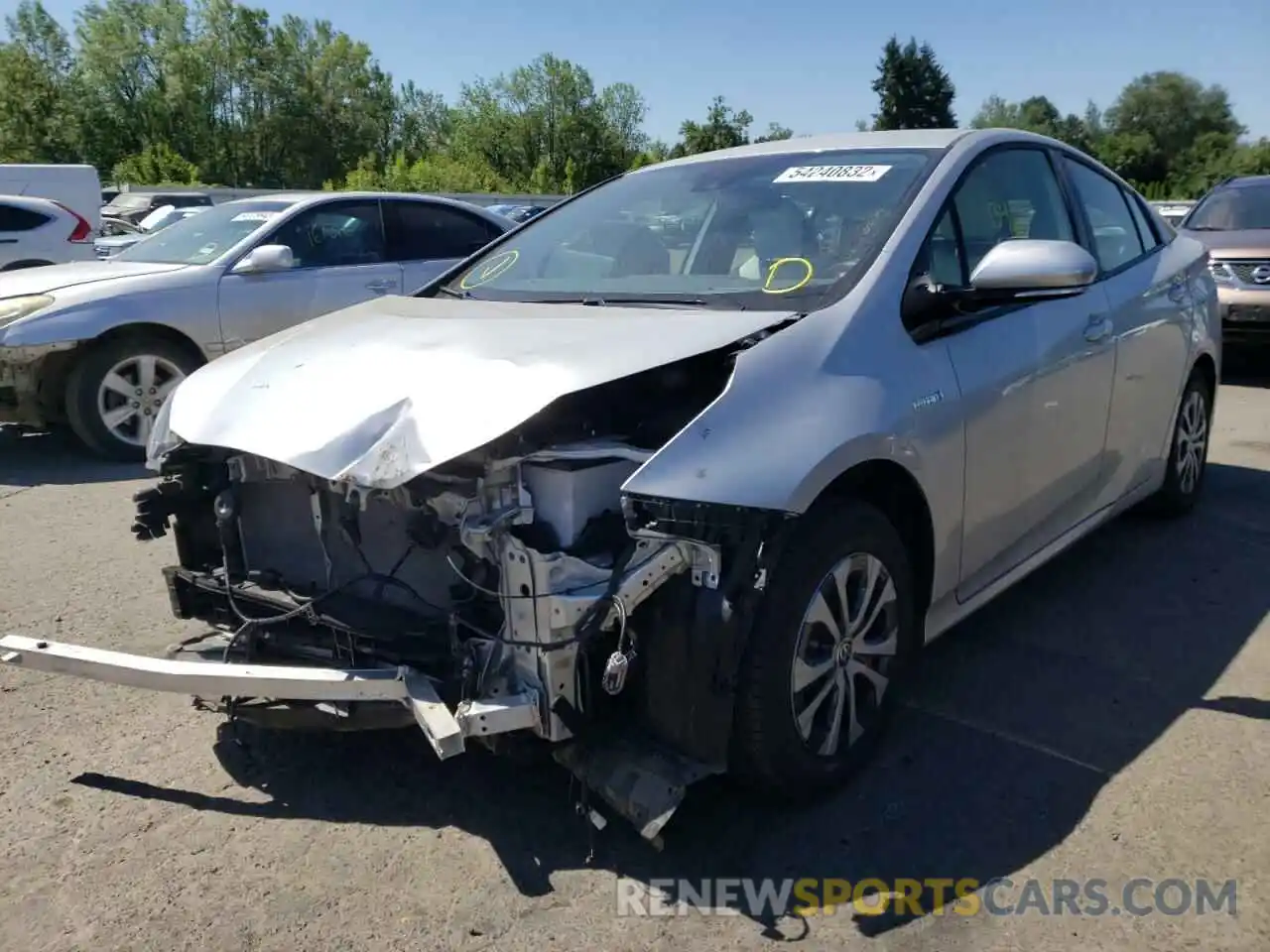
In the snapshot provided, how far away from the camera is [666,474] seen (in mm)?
2439

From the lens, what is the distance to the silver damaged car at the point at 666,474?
8.28 ft

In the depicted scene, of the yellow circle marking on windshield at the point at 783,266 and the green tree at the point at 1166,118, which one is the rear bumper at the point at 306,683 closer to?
the yellow circle marking on windshield at the point at 783,266

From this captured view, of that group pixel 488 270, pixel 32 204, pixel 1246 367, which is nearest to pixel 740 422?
pixel 488 270

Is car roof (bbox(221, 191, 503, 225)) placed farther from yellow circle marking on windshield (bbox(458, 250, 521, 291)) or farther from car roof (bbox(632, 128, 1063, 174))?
car roof (bbox(632, 128, 1063, 174))

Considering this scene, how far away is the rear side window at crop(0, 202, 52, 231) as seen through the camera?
45.1 ft

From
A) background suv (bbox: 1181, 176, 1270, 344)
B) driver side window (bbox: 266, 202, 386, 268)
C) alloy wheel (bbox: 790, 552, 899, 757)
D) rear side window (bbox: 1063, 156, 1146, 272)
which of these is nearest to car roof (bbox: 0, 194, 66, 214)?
driver side window (bbox: 266, 202, 386, 268)

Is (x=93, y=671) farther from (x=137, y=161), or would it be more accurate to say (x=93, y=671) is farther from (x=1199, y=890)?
(x=137, y=161)

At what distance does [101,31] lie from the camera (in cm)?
6244

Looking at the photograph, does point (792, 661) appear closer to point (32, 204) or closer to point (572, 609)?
point (572, 609)

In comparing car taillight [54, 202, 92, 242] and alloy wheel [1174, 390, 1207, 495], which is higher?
car taillight [54, 202, 92, 242]

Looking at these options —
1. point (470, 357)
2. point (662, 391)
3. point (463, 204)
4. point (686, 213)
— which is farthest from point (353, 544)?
point (463, 204)

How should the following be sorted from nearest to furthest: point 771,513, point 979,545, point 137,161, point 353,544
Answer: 1. point 771,513
2. point 353,544
3. point 979,545
4. point 137,161

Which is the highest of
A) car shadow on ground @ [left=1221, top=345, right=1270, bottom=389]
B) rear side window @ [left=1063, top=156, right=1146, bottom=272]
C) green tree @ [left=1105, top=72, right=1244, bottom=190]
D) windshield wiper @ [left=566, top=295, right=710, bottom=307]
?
green tree @ [left=1105, top=72, right=1244, bottom=190]

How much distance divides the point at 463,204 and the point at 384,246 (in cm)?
86
